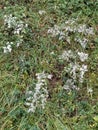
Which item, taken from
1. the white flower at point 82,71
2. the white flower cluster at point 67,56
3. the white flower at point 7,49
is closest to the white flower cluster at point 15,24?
the white flower at point 7,49

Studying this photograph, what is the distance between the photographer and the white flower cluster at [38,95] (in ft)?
12.3

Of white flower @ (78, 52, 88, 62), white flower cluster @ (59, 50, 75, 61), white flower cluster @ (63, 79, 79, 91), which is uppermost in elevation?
white flower cluster @ (59, 50, 75, 61)

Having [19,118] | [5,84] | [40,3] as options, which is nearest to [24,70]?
[5,84]

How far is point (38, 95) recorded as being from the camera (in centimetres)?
382

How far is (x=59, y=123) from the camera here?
3.67 m

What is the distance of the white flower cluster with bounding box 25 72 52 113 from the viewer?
3.74 m

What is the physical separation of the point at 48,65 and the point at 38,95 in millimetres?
498

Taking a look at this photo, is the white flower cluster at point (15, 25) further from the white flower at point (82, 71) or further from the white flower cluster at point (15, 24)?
the white flower at point (82, 71)

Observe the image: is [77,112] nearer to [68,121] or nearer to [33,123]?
[68,121]

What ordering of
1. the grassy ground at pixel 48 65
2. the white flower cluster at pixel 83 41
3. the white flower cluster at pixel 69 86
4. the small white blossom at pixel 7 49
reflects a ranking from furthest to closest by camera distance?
1. the white flower cluster at pixel 83 41
2. the small white blossom at pixel 7 49
3. the white flower cluster at pixel 69 86
4. the grassy ground at pixel 48 65

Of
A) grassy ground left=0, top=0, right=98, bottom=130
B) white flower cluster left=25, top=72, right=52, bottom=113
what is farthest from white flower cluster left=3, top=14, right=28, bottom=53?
white flower cluster left=25, top=72, right=52, bottom=113

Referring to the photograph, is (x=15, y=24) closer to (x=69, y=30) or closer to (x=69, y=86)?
(x=69, y=30)

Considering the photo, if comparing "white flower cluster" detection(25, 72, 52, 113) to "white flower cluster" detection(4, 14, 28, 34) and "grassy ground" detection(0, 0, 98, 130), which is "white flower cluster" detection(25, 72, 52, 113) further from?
"white flower cluster" detection(4, 14, 28, 34)

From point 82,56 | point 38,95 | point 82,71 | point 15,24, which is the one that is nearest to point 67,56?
point 82,56
